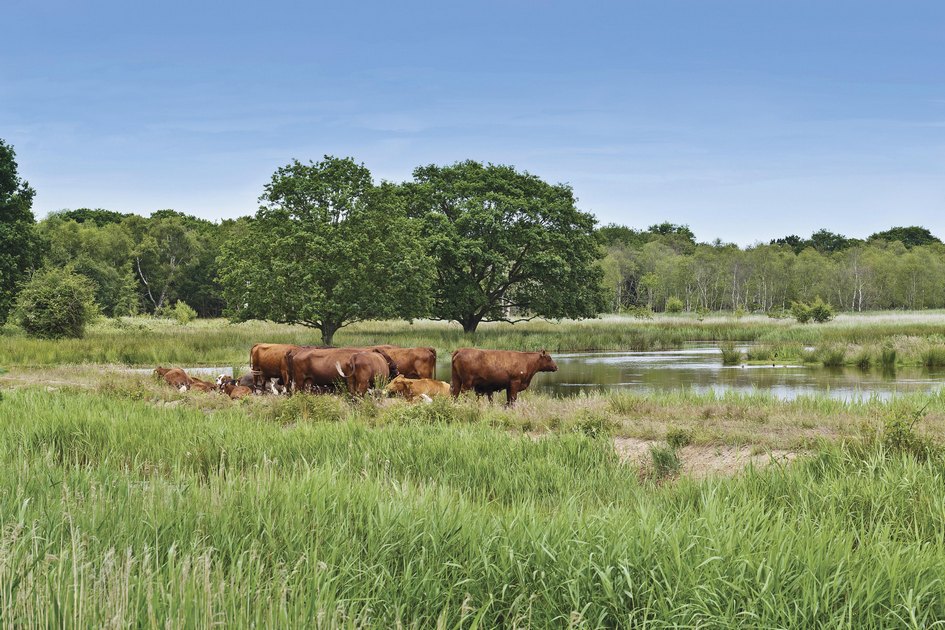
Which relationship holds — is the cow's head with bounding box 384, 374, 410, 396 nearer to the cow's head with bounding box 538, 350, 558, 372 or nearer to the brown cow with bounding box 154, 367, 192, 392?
the cow's head with bounding box 538, 350, 558, 372

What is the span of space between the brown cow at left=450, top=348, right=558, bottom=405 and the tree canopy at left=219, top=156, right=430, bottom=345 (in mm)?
17967

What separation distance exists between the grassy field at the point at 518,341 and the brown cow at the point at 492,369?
1567 cm

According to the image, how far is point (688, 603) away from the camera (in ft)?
13.3

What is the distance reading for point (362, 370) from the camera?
16828 millimetres

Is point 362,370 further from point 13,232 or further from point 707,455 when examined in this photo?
point 13,232

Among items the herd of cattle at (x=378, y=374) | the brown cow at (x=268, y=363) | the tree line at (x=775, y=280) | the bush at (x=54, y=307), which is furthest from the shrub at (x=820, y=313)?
the bush at (x=54, y=307)

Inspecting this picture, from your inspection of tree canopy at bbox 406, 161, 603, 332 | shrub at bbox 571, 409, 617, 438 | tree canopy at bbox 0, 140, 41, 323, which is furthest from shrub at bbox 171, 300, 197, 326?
shrub at bbox 571, 409, 617, 438

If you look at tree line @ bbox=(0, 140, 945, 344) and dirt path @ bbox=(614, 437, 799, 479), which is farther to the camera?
tree line @ bbox=(0, 140, 945, 344)

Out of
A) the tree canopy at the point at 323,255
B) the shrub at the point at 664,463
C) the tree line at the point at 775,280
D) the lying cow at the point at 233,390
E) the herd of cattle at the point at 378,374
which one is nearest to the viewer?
the shrub at the point at 664,463

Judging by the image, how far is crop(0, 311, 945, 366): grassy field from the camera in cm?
3025

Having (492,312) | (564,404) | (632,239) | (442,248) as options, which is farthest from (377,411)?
(632,239)

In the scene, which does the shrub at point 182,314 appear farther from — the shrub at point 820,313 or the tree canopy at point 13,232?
the shrub at point 820,313

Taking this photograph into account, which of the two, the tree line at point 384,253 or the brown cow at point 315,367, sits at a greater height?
Answer: the tree line at point 384,253

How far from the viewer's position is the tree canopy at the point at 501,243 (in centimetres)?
4600
